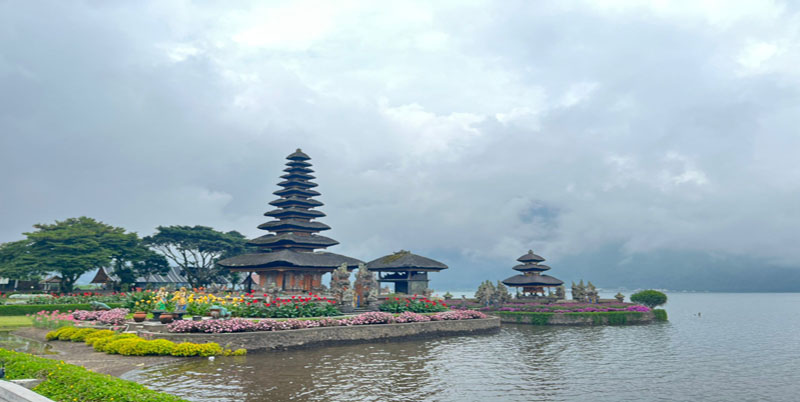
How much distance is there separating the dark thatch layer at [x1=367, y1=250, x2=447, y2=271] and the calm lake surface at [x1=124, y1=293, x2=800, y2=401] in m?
19.1

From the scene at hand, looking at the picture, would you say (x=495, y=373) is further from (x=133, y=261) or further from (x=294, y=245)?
(x=133, y=261)

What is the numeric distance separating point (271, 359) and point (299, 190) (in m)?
31.2

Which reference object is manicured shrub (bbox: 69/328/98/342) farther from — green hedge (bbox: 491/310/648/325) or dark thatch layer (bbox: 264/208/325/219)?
green hedge (bbox: 491/310/648/325)

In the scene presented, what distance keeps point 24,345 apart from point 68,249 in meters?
36.6

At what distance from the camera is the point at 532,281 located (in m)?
54.8

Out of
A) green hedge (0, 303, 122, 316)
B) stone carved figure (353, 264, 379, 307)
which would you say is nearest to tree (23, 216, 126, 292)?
green hedge (0, 303, 122, 316)

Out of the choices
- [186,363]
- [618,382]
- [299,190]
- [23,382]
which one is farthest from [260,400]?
[299,190]

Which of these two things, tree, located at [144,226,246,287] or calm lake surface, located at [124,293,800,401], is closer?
calm lake surface, located at [124,293,800,401]

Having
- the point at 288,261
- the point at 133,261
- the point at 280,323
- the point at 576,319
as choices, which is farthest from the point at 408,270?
the point at 133,261

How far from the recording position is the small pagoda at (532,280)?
54.5m

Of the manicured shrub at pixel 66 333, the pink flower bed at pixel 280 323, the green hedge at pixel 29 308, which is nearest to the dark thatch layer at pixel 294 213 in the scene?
the green hedge at pixel 29 308

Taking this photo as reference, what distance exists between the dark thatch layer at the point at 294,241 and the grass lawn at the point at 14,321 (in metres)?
19.5

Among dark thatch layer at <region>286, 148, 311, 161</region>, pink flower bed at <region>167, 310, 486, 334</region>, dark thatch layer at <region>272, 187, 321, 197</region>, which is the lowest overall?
pink flower bed at <region>167, 310, 486, 334</region>

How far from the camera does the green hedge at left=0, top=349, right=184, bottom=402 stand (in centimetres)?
985
